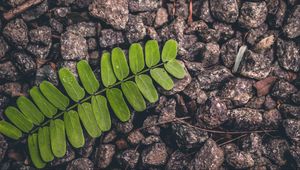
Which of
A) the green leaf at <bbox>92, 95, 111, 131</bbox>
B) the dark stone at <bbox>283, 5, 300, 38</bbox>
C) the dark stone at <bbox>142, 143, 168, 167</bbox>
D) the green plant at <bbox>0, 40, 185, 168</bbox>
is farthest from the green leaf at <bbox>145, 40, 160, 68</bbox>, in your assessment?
the dark stone at <bbox>283, 5, 300, 38</bbox>

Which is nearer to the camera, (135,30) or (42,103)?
(42,103)

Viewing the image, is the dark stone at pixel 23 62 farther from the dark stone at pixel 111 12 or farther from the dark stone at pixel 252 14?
the dark stone at pixel 252 14

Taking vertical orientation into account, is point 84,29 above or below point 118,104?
above

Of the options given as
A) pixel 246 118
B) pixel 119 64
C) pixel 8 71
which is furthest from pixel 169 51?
pixel 8 71

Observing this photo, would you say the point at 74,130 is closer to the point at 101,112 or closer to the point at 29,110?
Result: the point at 101,112

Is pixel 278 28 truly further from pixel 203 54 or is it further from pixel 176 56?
pixel 176 56

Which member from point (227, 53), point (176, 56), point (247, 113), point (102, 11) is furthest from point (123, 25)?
point (247, 113)

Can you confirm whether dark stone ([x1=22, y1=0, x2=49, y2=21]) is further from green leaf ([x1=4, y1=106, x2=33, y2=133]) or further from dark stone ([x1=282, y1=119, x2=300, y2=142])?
dark stone ([x1=282, y1=119, x2=300, y2=142])
